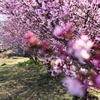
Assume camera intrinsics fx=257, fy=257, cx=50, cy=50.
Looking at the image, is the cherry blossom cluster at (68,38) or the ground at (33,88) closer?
the cherry blossom cluster at (68,38)

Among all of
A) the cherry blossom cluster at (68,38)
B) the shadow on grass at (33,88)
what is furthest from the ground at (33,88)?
the cherry blossom cluster at (68,38)

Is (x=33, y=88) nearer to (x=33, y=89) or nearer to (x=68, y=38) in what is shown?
(x=33, y=89)

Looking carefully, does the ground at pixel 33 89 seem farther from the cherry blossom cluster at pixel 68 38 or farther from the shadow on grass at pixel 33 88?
the cherry blossom cluster at pixel 68 38

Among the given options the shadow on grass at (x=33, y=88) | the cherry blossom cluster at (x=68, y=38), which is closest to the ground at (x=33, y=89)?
the shadow on grass at (x=33, y=88)

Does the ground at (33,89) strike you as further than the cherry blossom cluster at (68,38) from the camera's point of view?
Yes

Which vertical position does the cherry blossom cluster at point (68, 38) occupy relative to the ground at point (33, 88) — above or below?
above

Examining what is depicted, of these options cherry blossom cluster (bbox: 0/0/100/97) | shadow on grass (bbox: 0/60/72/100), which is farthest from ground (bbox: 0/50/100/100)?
cherry blossom cluster (bbox: 0/0/100/97)

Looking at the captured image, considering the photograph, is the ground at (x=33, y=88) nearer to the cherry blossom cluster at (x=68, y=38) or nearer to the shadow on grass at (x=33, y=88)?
the shadow on grass at (x=33, y=88)

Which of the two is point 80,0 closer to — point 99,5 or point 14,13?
point 99,5

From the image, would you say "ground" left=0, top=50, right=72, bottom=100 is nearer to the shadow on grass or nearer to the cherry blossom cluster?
the shadow on grass

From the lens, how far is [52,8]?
5.60 metres

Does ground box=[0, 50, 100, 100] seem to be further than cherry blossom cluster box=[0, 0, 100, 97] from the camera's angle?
Yes

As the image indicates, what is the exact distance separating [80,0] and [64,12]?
625 mm

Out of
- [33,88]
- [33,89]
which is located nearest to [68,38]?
[33,89]
